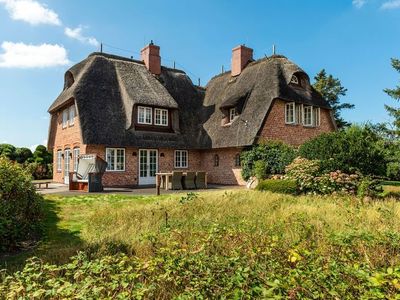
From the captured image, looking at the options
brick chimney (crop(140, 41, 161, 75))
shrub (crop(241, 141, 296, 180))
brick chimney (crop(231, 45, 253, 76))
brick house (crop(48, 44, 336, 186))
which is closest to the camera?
shrub (crop(241, 141, 296, 180))

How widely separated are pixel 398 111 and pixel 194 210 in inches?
1083

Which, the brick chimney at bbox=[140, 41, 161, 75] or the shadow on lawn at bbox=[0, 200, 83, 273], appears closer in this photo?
the shadow on lawn at bbox=[0, 200, 83, 273]

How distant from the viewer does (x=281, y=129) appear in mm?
21234

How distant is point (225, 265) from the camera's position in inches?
141

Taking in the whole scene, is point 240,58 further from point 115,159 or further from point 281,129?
point 115,159

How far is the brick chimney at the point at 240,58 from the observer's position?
25.3 meters

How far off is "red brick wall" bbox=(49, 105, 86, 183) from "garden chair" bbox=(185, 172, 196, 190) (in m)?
6.36

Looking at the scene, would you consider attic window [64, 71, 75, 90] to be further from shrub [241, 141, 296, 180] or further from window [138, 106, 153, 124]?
shrub [241, 141, 296, 180]

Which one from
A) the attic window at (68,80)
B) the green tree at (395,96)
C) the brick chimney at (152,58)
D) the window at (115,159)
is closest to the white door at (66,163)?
the window at (115,159)

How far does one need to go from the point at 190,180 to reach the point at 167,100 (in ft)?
21.2

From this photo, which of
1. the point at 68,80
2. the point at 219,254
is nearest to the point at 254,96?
the point at 68,80

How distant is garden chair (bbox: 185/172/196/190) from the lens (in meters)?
17.7

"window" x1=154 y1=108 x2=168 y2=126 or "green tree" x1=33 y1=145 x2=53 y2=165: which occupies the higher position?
"window" x1=154 y1=108 x2=168 y2=126

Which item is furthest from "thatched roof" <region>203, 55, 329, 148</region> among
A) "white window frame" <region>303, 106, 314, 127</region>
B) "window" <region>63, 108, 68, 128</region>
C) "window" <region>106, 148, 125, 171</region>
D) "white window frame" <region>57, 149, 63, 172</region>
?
"white window frame" <region>57, 149, 63, 172</region>
